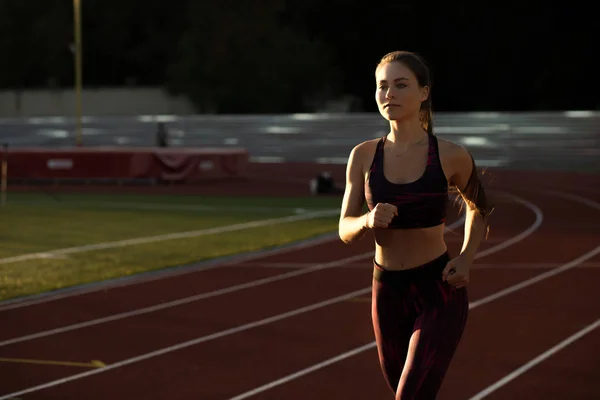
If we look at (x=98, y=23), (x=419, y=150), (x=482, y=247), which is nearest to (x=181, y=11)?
(x=98, y=23)

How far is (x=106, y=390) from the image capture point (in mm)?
8188

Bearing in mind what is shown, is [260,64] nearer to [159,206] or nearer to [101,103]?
[101,103]

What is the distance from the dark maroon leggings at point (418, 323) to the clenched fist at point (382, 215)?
50 centimetres

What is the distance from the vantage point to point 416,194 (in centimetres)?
489

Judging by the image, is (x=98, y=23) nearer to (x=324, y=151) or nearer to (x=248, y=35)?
(x=248, y=35)

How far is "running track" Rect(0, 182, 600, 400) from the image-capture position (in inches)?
328

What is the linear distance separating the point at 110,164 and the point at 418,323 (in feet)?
90.8

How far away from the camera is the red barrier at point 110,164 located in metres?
32.0

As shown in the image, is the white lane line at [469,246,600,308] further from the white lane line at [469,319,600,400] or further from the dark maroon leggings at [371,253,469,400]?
the dark maroon leggings at [371,253,469,400]

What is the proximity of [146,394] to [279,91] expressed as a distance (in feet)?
168

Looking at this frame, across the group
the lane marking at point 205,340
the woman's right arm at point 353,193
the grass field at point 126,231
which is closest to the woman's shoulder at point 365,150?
the woman's right arm at point 353,193

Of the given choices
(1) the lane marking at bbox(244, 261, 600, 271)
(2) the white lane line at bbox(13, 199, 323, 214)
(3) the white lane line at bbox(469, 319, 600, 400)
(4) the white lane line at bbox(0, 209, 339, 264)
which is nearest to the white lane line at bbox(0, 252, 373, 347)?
(1) the lane marking at bbox(244, 261, 600, 271)

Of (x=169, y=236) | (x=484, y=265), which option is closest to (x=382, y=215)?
(x=484, y=265)

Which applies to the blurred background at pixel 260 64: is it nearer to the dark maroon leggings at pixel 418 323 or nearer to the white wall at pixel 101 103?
the white wall at pixel 101 103
